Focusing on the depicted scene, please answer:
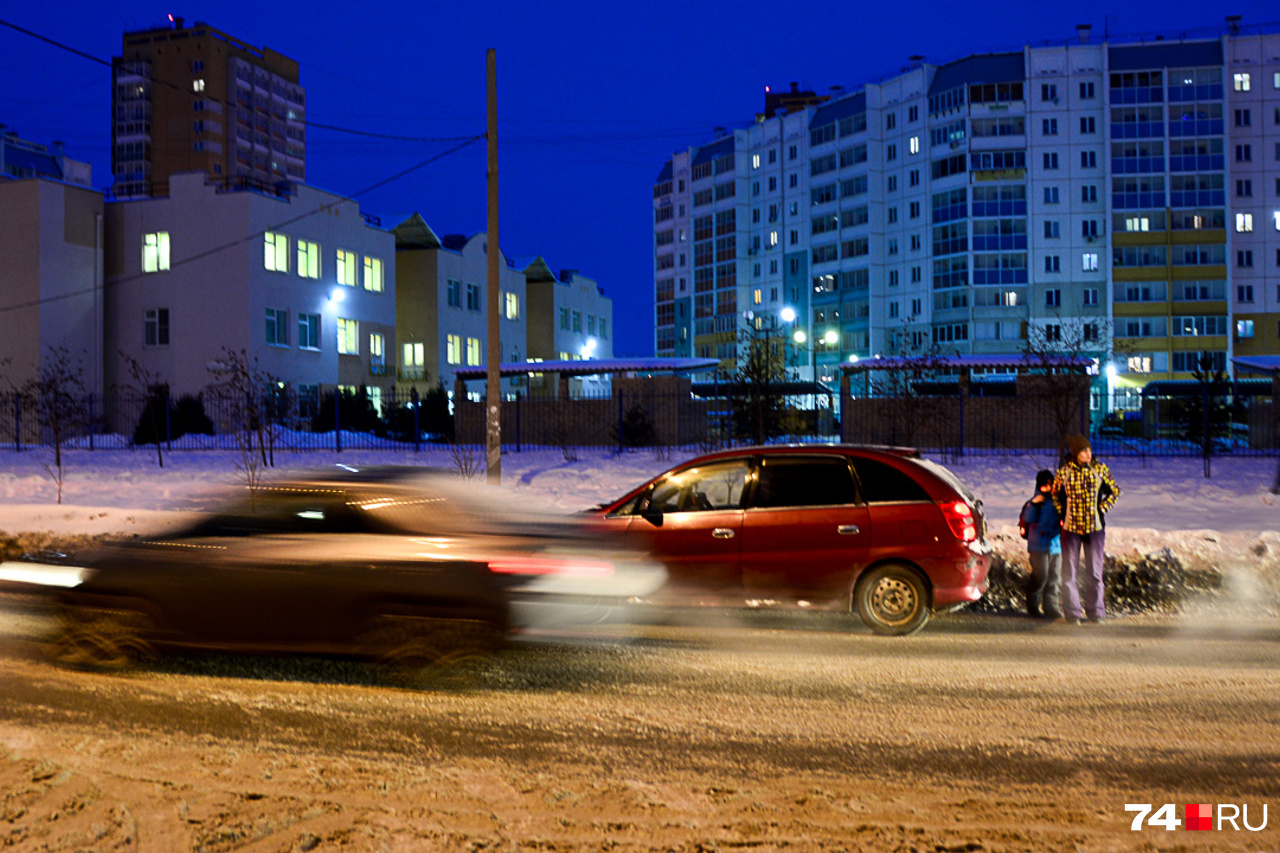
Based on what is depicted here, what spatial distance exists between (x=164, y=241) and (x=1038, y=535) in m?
43.0

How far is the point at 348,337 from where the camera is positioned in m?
49.4

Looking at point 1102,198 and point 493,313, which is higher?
point 1102,198

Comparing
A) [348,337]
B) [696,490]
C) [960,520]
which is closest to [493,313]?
[696,490]

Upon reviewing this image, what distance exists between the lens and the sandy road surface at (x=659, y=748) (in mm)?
4508

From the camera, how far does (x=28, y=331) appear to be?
42.2 meters

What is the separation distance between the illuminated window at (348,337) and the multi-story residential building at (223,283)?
0.68 metres

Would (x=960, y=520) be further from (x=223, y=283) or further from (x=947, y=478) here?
(x=223, y=283)

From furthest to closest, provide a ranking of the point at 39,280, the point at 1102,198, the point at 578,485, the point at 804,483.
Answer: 1. the point at 1102,198
2. the point at 39,280
3. the point at 578,485
4. the point at 804,483

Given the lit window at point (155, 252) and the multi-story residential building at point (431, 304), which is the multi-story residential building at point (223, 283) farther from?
the multi-story residential building at point (431, 304)

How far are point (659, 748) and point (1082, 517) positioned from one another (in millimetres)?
5292

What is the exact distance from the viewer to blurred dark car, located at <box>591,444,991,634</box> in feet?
27.9

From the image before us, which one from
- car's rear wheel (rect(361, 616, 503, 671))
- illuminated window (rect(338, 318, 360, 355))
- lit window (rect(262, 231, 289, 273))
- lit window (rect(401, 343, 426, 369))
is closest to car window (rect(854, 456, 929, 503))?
car's rear wheel (rect(361, 616, 503, 671))

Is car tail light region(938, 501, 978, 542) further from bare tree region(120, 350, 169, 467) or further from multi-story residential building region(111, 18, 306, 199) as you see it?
multi-story residential building region(111, 18, 306, 199)

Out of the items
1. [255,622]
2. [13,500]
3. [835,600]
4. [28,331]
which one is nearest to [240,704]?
[255,622]
